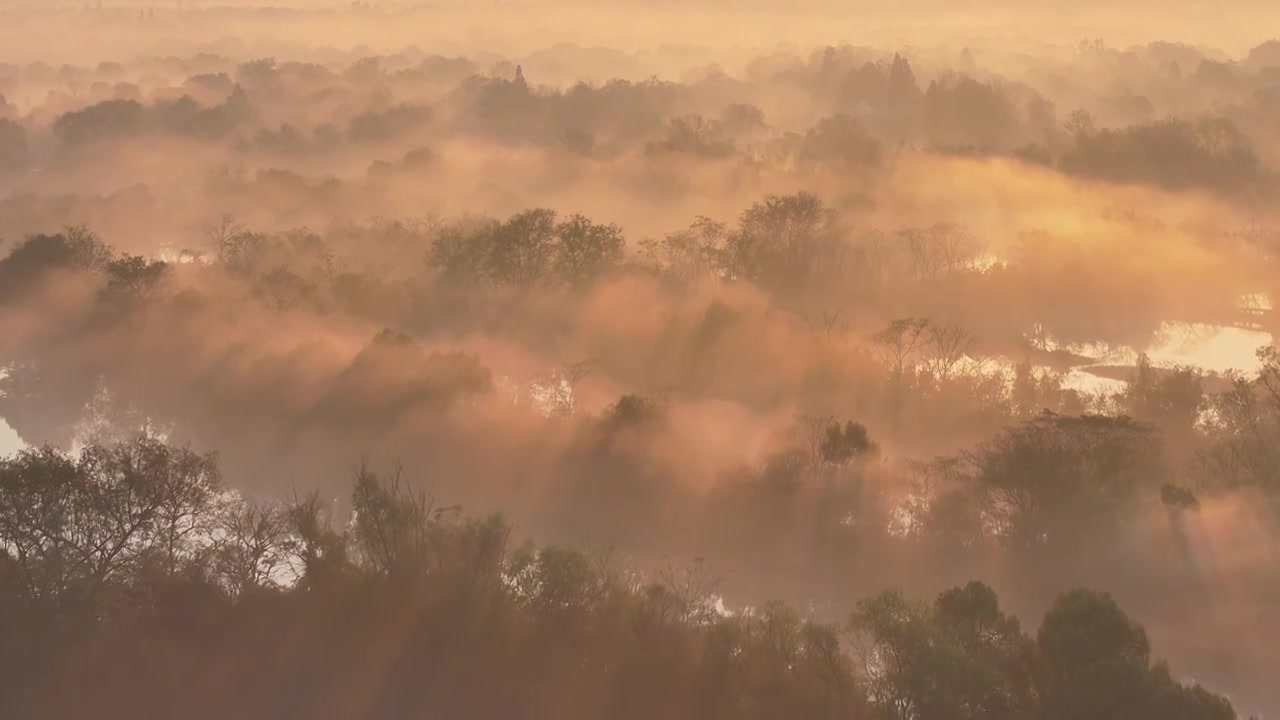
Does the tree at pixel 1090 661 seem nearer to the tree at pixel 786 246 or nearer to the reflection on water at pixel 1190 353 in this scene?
the reflection on water at pixel 1190 353

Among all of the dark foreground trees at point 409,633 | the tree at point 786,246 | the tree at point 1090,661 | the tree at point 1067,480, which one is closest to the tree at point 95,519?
the dark foreground trees at point 409,633

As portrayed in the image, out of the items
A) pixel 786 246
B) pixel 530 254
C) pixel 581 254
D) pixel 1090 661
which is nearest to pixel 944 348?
pixel 786 246

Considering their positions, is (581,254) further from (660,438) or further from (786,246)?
(660,438)

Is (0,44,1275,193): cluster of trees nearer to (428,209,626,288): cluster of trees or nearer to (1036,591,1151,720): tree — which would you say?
(428,209,626,288): cluster of trees

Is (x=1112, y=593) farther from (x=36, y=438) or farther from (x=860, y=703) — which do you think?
(x=36, y=438)

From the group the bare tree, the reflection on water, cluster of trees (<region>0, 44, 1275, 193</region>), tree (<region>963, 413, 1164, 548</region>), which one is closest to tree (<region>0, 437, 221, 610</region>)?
tree (<region>963, 413, 1164, 548</region>)
